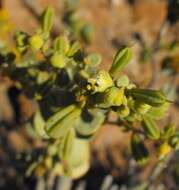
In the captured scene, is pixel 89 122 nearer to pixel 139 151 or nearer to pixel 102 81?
pixel 139 151

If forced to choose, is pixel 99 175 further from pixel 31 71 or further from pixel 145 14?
pixel 145 14

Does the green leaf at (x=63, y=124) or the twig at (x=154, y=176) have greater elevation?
the green leaf at (x=63, y=124)

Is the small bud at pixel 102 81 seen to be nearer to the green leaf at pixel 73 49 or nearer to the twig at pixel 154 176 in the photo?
the green leaf at pixel 73 49

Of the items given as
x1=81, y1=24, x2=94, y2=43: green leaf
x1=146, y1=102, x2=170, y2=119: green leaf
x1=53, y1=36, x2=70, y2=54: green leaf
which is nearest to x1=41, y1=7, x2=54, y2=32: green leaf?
x1=53, y1=36, x2=70, y2=54: green leaf

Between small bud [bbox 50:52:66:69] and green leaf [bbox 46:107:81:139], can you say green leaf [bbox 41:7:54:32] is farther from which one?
green leaf [bbox 46:107:81:139]

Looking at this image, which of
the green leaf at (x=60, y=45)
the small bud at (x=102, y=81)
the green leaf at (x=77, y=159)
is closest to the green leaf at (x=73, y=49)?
the green leaf at (x=60, y=45)
